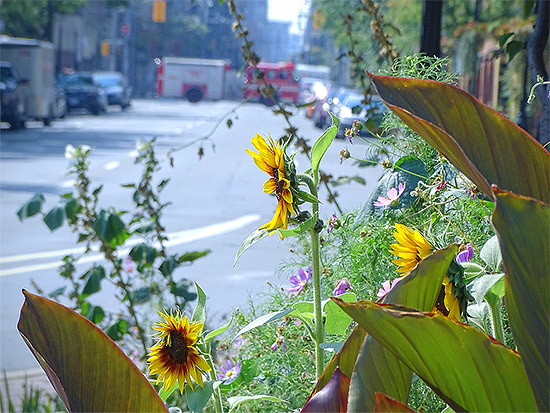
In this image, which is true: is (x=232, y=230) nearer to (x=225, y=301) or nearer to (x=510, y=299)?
(x=225, y=301)

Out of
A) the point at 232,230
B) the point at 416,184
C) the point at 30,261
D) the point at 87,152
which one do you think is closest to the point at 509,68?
the point at 232,230

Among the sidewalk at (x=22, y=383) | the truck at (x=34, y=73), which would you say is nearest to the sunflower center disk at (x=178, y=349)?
the sidewalk at (x=22, y=383)

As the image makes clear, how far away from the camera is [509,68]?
48.9 ft

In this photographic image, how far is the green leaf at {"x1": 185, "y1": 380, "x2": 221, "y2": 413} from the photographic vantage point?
116 cm

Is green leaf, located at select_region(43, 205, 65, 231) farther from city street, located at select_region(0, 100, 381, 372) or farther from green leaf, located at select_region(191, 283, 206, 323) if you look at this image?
green leaf, located at select_region(191, 283, 206, 323)

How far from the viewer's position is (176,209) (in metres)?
10.9

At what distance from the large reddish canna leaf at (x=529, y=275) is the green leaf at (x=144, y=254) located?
2.28m

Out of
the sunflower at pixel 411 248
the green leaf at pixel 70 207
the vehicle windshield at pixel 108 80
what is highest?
the sunflower at pixel 411 248

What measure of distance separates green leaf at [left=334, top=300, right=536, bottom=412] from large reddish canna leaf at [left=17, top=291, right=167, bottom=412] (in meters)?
0.31

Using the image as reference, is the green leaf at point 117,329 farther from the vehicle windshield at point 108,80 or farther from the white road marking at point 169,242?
the vehicle windshield at point 108,80

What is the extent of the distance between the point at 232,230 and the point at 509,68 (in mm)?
7642

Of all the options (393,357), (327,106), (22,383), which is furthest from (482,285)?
(22,383)

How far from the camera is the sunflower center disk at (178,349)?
1.18 metres

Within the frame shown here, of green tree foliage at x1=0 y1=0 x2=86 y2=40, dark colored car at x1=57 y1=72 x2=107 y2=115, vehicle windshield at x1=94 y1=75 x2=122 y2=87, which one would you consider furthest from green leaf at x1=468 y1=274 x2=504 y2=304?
vehicle windshield at x1=94 y1=75 x2=122 y2=87
